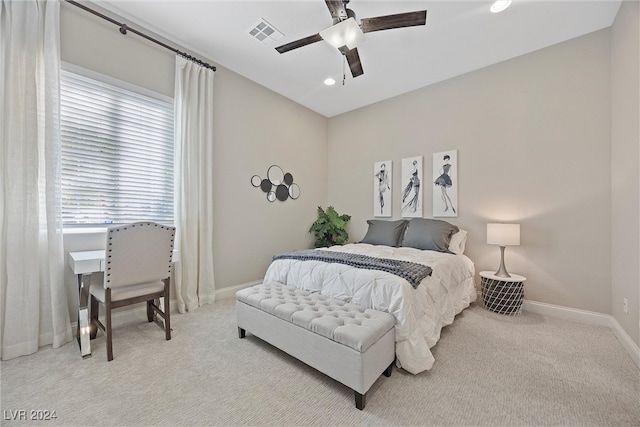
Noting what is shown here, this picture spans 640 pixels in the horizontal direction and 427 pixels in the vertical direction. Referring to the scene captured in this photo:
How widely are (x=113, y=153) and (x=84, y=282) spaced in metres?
1.31

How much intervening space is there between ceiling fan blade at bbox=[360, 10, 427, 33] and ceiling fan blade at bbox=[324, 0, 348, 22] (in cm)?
17

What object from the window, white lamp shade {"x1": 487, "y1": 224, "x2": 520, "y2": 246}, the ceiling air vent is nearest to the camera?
the window

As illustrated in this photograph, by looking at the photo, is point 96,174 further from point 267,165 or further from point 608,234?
point 608,234

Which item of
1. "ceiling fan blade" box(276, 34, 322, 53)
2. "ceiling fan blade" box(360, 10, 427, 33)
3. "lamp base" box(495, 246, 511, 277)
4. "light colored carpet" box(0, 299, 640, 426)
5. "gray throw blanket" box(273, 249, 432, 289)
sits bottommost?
"light colored carpet" box(0, 299, 640, 426)

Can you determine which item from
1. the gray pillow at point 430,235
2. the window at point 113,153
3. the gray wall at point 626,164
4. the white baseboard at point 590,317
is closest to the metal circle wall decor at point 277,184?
the window at point 113,153

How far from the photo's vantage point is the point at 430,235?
331cm

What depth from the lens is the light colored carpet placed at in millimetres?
1430

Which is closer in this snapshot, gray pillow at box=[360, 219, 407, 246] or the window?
the window

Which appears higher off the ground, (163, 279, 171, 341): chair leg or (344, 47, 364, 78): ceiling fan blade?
(344, 47, 364, 78): ceiling fan blade

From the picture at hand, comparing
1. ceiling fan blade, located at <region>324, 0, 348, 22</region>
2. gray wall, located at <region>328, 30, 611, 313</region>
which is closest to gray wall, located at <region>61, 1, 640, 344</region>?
gray wall, located at <region>328, 30, 611, 313</region>

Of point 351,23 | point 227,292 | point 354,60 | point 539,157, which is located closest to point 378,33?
point 354,60

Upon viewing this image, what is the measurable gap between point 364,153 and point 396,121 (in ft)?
Answer: 2.49

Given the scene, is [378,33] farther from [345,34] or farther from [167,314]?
[167,314]

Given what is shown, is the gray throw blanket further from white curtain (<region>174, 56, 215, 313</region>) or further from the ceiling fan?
the ceiling fan
